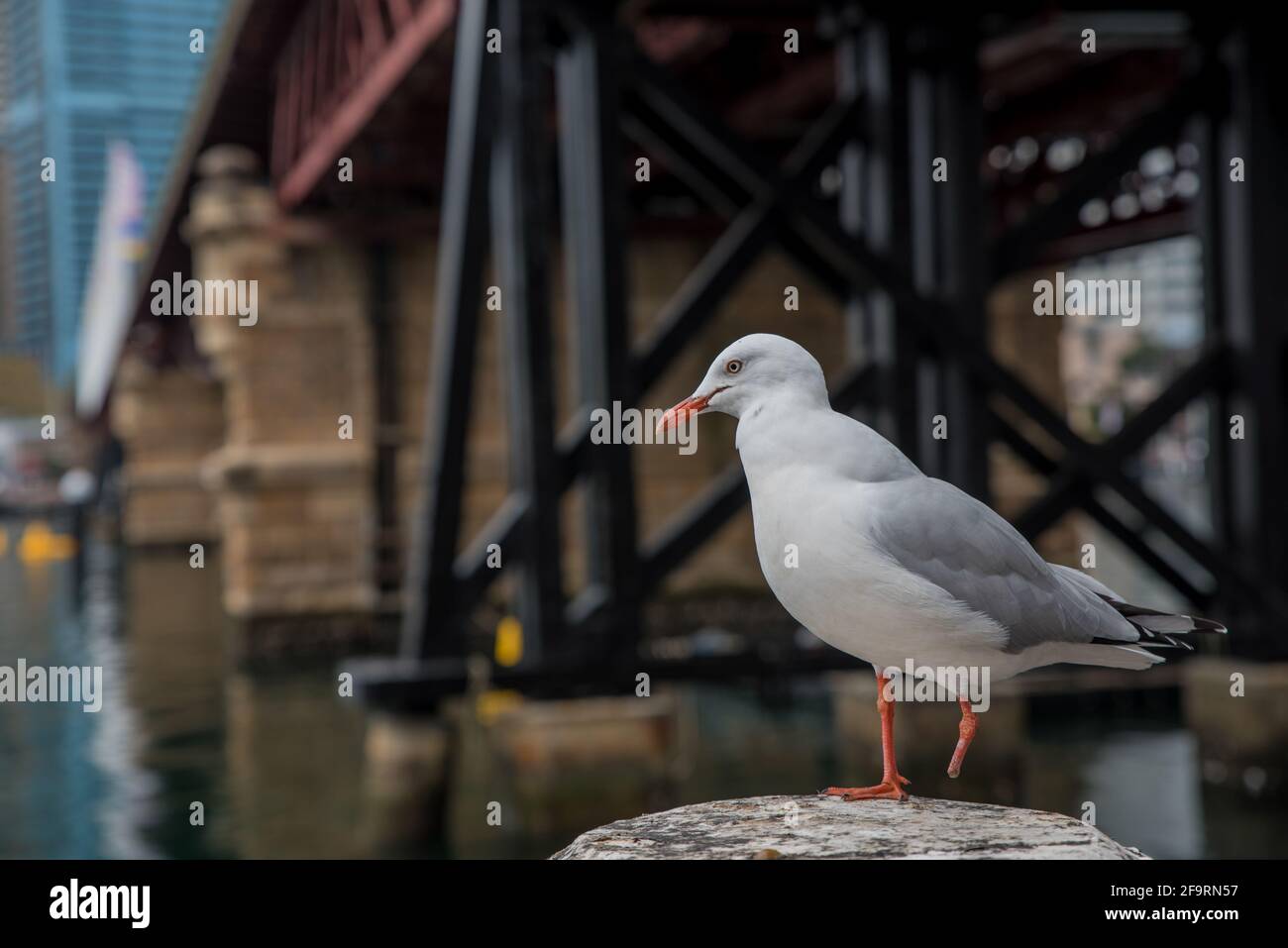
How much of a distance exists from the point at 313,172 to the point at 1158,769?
1719 centimetres

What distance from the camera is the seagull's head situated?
2.33m

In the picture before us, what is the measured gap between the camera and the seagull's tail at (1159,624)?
234 centimetres

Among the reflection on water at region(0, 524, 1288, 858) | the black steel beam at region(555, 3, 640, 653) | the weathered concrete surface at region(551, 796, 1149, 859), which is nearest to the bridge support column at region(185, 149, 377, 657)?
the reflection on water at region(0, 524, 1288, 858)

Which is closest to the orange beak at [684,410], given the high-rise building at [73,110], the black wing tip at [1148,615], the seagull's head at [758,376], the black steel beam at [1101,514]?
the seagull's head at [758,376]

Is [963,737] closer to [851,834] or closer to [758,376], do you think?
[758,376]

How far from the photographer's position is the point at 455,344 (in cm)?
1211

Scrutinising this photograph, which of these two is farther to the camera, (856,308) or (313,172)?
(313,172)

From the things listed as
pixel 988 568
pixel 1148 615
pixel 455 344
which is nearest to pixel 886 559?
pixel 988 568

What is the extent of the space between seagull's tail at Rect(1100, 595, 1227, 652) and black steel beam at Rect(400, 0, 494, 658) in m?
9.74

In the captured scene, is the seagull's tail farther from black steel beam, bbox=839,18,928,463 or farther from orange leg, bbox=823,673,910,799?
black steel beam, bbox=839,18,928,463

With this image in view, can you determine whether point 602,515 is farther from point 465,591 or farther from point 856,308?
point 856,308

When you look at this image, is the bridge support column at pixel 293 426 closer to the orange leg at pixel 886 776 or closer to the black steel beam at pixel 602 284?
the black steel beam at pixel 602 284

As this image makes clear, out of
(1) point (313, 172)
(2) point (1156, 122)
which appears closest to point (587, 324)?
(2) point (1156, 122)
